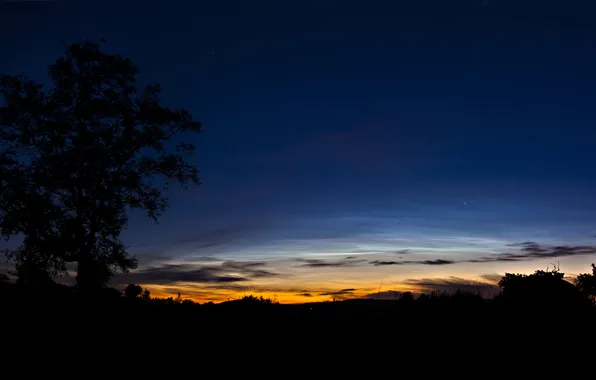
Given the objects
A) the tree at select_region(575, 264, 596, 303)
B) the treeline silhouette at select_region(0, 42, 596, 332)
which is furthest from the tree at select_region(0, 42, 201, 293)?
the tree at select_region(575, 264, 596, 303)

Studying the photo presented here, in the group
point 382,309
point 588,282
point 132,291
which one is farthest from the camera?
point 588,282

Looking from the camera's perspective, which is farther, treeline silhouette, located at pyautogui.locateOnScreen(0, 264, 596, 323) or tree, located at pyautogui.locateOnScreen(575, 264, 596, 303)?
tree, located at pyautogui.locateOnScreen(575, 264, 596, 303)

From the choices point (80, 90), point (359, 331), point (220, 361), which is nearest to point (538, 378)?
point (359, 331)

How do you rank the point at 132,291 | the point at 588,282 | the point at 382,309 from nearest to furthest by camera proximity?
the point at 382,309
the point at 132,291
the point at 588,282

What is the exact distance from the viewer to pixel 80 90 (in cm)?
2734

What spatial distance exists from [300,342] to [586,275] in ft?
174

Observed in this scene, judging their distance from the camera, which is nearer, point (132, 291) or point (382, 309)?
point (382, 309)

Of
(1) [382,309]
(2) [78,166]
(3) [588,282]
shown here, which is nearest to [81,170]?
(2) [78,166]

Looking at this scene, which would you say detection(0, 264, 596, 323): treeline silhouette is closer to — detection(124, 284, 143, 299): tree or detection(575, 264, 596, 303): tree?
detection(124, 284, 143, 299): tree

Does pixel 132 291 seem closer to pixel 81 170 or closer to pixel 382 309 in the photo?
pixel 81 170

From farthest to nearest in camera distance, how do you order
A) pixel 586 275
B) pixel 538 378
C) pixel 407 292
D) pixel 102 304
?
pixel 586 275
pixel 407 292
pixel 102 304
pixel 538 378

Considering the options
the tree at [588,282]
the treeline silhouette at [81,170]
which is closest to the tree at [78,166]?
the treeline silhouette at [81,170]

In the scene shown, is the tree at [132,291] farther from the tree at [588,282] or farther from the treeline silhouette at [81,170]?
the tree at [588,282]

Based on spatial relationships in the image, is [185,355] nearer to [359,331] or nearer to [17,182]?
[359,331]
